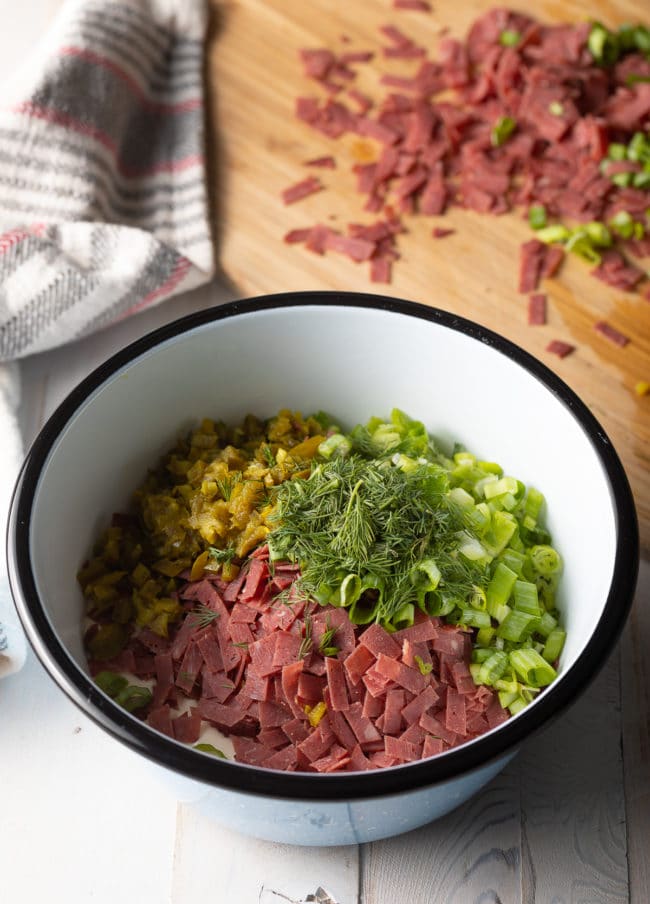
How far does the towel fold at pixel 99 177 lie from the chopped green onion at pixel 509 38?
34.0 inches

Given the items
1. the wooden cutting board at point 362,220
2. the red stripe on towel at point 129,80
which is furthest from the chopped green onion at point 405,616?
the red stripe on towel at point 129,80

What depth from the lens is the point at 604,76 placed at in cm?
291

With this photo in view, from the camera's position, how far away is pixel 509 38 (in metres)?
2.97

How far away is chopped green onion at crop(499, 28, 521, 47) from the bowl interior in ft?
4.37

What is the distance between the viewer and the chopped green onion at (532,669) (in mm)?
1768

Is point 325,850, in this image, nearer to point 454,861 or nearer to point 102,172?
point 454,861

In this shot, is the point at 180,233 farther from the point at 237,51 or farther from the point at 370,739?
the point at 370,739

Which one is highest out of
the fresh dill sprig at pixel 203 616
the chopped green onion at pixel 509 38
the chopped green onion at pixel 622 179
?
the chopped green onion at pixel 509 38

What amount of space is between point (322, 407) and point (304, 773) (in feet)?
3.12

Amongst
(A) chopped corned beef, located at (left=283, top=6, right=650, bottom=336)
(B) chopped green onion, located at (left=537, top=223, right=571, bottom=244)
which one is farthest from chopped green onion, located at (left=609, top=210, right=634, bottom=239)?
(B) chopped green onion, located at (left=537, top=223, right=571, bottom=244)

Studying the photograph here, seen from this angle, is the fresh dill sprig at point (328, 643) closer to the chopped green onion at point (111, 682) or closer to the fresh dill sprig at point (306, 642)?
the fresh dill sprig at point (306, 642)

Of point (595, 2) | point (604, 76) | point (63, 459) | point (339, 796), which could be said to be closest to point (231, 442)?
point (63, 459)

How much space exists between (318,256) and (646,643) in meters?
1.22

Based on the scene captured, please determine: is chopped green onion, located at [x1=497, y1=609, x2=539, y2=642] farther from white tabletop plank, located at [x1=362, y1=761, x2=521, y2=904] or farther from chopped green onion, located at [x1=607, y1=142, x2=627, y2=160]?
chopped green onion, located at [x1=607, y1=142, x2=627, y2=160]
